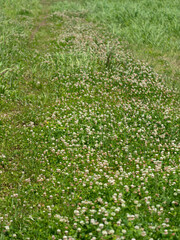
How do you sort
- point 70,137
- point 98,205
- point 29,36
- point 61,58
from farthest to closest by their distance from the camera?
point 29,36 < point 61,58 < point 70,137 < point 98,205

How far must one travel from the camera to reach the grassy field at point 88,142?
14.1 ft

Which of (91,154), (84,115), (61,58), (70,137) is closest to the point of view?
(91,154)

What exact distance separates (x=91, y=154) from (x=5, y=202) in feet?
7.20

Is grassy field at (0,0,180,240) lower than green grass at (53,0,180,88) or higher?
lower

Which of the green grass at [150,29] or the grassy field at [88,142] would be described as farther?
the green grass at [150,29]

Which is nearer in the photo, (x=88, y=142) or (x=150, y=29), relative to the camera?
(x=88, y=142)

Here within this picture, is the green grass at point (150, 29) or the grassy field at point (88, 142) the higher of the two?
the green grass at point (150, 29)

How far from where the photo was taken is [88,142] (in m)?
6.78

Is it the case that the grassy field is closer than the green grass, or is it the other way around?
the grassy field

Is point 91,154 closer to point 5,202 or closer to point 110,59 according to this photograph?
point 5,202

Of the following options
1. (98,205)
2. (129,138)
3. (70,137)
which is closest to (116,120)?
(129,138)

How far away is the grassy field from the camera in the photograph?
4293mm

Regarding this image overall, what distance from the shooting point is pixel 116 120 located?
7.78 metres

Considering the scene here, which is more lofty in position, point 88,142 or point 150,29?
point 150,29
